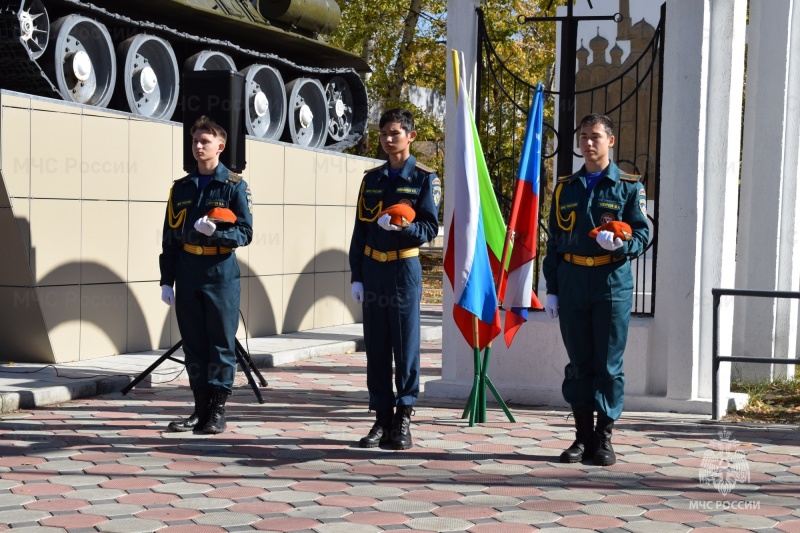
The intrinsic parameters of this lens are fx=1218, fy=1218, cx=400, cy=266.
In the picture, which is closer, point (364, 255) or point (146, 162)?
point (364, 255)

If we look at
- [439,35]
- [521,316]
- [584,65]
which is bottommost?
[521,316]

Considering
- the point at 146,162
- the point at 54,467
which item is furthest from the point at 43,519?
the point at 146,162

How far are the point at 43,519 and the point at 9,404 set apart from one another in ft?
11.0

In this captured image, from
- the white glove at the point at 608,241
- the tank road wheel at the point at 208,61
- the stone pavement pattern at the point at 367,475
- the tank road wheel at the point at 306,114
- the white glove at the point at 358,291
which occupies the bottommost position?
the stone pavement pattern at the point at 367,475

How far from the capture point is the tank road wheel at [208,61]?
47.4 feet

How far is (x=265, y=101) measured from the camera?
1570 centimetres

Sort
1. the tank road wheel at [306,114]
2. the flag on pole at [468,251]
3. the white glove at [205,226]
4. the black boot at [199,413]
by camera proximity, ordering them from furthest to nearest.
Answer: the tank road wheel at [306,114] < the flag on pole at [468,251] < the black boot at [199,413] < the white glove at [205,226]

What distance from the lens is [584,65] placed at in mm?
13484

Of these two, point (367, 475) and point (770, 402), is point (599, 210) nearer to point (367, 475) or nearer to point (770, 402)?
point (367, 475)

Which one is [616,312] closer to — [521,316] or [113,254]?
[521,316]

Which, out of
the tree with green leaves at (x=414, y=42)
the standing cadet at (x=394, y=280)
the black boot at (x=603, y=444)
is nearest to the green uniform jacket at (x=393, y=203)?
the standing cadet at (x=394, y=280)

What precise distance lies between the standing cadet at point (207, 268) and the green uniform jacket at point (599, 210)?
74.9 inches

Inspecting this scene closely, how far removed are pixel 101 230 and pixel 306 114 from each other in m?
6.63

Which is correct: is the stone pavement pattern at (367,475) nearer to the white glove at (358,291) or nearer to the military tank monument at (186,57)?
the white glove at (358,291)
